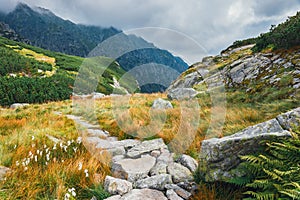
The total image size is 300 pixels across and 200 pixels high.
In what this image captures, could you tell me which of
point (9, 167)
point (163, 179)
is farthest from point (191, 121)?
point (9, 167)

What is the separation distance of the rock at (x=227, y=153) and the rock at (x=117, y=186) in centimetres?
130

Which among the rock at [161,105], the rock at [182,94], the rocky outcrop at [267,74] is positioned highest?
the rocky outcrop at [267,74]

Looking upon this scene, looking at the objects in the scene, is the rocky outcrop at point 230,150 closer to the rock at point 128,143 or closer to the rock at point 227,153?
the rock at point 227,153

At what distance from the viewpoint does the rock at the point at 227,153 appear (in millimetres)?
3619

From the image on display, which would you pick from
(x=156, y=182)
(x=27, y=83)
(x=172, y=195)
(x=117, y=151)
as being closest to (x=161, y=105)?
(x=117, y=151)

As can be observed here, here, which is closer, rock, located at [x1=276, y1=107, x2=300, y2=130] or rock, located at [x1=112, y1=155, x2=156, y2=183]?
rock, located at [x1=276, y1=107, x2=300, y2=130]

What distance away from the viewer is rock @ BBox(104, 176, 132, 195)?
3818mm

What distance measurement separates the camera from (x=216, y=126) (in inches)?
280

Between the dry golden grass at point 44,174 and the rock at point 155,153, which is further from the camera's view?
the rock at point 155,153

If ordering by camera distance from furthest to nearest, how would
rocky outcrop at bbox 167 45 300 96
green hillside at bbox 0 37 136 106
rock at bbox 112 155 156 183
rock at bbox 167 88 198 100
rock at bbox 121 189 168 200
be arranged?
1. green hillside at bbox 0 37 136 106
2. rock at bbox 167 88 198 100
3. rocky outcrop at bbox 167 45 300 96
4. rock at bbox 112 155 156 183
5. rock at bbox 121 189 168 200

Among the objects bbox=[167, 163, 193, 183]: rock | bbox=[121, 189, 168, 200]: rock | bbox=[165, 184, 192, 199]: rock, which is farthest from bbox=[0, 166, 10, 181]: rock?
bbox=[167, 163, 193, 183]: rock

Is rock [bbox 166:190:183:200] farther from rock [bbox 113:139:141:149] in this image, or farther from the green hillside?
the green hillside

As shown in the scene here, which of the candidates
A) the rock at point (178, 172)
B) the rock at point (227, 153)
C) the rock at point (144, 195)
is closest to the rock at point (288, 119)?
the rock at point (227, 153)

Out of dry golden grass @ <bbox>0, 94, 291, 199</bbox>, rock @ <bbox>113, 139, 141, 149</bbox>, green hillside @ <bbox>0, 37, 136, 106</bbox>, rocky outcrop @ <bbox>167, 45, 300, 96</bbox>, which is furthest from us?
green hillside @ <bbox>0, 37, 136, 106</bbox>
